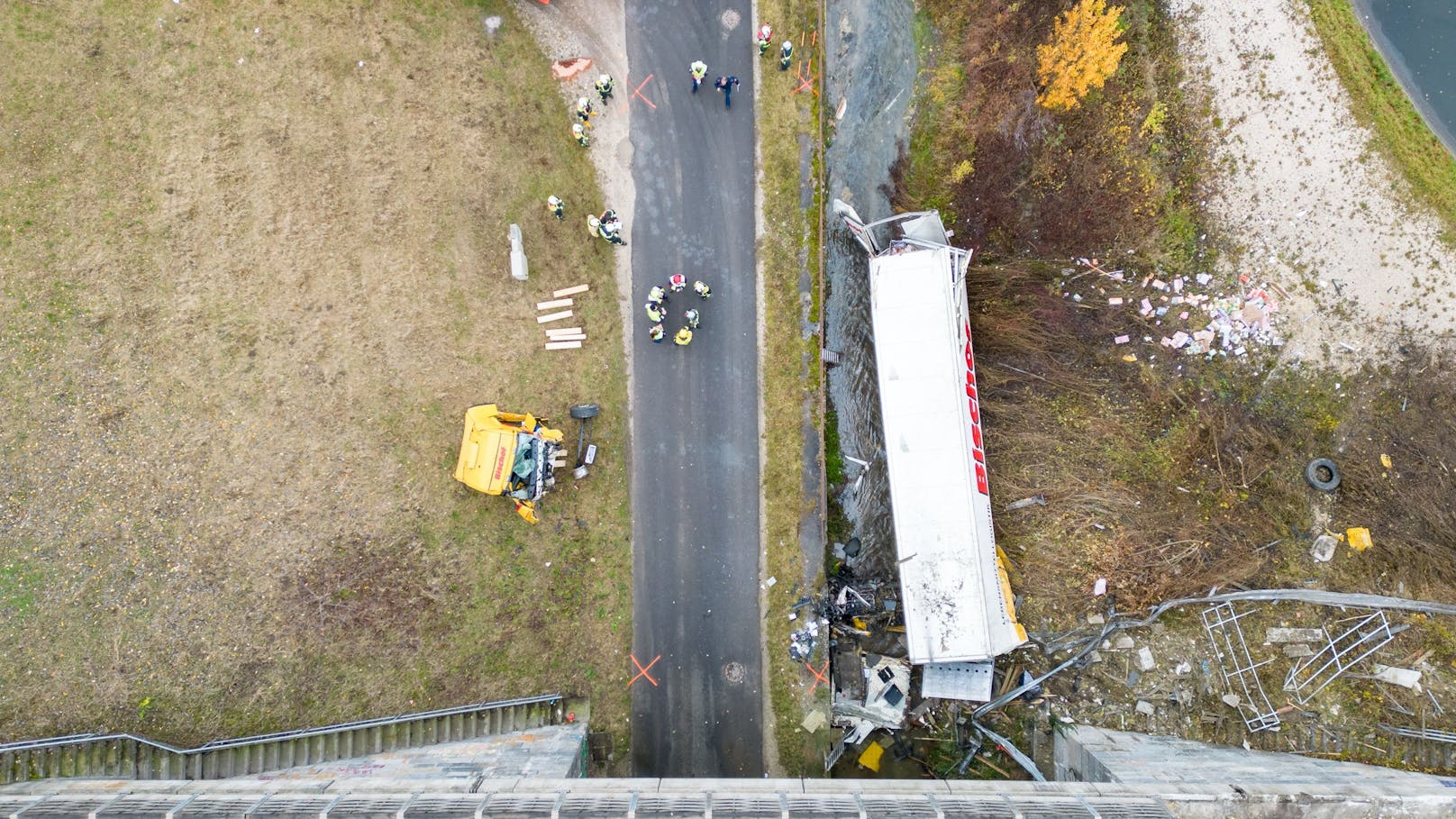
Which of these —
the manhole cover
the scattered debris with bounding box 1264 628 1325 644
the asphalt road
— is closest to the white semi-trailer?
the asphalt road

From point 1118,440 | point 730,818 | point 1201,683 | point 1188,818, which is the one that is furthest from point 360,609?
point 1201,683

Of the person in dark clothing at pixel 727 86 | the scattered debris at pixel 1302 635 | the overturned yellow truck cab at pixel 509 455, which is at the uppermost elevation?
the person in dark clothing at pixel 727 86

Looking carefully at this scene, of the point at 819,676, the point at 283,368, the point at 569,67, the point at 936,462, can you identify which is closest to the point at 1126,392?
the point at 936,462

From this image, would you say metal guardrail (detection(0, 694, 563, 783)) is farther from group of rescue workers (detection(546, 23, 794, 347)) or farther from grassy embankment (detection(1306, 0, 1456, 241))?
grassy embankment (detection(1306, 0, 1456, 241))

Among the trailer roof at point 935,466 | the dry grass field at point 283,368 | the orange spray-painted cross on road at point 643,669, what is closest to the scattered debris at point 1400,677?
the trailer roof at point 935,466

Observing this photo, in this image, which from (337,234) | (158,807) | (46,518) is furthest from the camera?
(337,234)

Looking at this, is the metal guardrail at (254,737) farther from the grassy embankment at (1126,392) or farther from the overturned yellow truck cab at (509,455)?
the grassy embankment at (1126,392)

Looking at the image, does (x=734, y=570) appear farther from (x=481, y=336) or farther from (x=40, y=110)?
(x=40, y=110)

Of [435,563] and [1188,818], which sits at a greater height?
[435,563]
